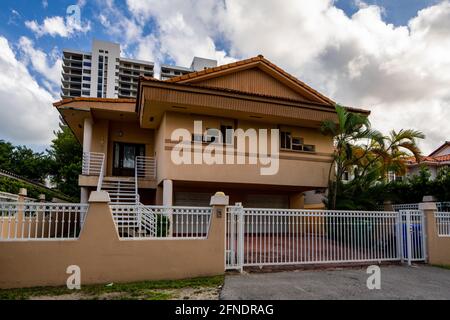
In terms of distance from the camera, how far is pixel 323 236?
9586mm

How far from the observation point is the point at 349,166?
14.6 meters

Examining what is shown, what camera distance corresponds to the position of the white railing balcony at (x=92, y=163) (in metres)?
15.4

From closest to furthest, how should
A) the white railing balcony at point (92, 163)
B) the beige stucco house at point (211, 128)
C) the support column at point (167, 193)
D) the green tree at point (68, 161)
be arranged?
the support column at point (167, 193) → the beige stucco house at point (211, 128) → the white railing balcony at point (92, 163) → the green tree at point (68, 161)

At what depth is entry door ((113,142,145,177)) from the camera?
18.4 m

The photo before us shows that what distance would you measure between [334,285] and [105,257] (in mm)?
4968

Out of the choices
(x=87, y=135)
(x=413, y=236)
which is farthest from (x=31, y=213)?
(x=413, y=236)

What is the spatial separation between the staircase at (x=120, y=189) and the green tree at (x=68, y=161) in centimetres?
1491

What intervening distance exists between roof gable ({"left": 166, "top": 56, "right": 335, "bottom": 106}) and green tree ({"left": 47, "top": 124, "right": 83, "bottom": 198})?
18578 millimetres

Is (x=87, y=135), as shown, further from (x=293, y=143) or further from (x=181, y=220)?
(x=181, y=220)

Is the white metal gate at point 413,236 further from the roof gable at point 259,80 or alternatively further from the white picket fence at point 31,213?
the white picket fence at point 31,213

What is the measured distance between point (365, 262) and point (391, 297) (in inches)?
132

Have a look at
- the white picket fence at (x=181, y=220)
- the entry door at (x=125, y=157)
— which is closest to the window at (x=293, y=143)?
the entry door at (x=125, y=157)

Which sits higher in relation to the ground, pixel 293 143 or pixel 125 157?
pixel 293 143
